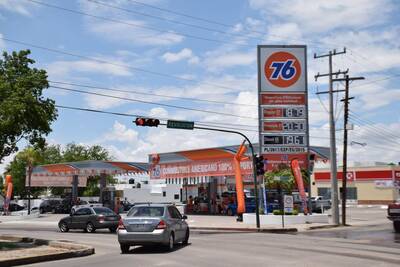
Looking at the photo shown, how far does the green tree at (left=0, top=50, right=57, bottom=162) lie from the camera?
18.5 m

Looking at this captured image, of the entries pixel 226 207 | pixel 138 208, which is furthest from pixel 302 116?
pixel 138 208

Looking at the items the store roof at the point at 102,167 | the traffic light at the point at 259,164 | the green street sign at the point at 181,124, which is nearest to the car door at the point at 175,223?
the green street sign at the point at 181,124

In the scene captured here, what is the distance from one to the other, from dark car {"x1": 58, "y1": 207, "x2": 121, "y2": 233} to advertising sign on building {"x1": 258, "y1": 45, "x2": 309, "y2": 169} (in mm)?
13570

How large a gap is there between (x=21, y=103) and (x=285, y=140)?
24596 mm

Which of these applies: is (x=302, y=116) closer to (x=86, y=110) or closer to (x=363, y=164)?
(x=86, y=110)

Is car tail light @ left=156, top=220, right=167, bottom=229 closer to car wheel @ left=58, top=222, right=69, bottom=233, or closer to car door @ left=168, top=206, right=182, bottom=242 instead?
car door @ left=168, top=206, right=182, bottom=242

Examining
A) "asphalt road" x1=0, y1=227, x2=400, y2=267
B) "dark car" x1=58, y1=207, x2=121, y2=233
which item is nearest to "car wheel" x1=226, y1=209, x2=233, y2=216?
"dark car" x1=58, y1=207, x2=121, y2=233

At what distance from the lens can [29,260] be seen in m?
15.2

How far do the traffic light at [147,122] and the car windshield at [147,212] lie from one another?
33.4ft

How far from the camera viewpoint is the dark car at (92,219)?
30.1m

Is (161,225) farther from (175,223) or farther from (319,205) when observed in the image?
(319,205)

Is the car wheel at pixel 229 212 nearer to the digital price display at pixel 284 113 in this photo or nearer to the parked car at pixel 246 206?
the parked car at pixel 246 206

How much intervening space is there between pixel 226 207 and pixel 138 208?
33.1m

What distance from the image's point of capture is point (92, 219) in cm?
3028
